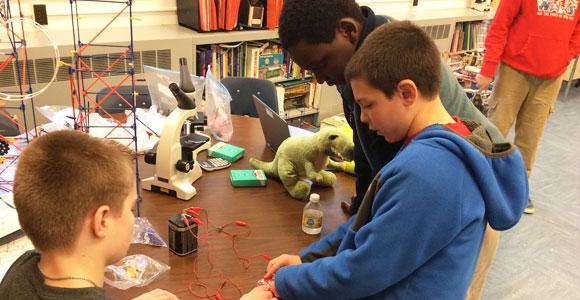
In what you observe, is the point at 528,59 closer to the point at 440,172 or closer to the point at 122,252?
the point at 440,172

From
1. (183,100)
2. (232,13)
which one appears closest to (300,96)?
(232,13)

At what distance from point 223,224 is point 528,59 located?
238cm

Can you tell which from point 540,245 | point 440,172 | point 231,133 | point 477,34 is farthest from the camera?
point 477,34

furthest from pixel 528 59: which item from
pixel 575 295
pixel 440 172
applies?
pixel 440 172

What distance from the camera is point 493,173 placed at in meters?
0.98

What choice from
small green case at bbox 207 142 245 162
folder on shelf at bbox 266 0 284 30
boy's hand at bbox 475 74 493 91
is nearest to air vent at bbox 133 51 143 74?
folder on shelf at bbox 266 0 284 30

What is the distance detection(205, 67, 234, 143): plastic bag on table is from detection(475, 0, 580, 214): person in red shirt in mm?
1837

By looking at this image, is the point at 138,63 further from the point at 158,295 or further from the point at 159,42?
the point at 158,295

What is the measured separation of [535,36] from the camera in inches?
114

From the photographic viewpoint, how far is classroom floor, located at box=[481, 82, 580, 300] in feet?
8.29

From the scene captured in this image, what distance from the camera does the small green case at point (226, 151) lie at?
1938 mm

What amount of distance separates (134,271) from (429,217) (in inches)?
31.2

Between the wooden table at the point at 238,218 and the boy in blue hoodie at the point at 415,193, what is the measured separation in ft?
0.82

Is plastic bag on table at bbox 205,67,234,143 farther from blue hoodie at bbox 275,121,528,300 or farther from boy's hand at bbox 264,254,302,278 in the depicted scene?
blue hoodie at bbox 275,121,528,300
